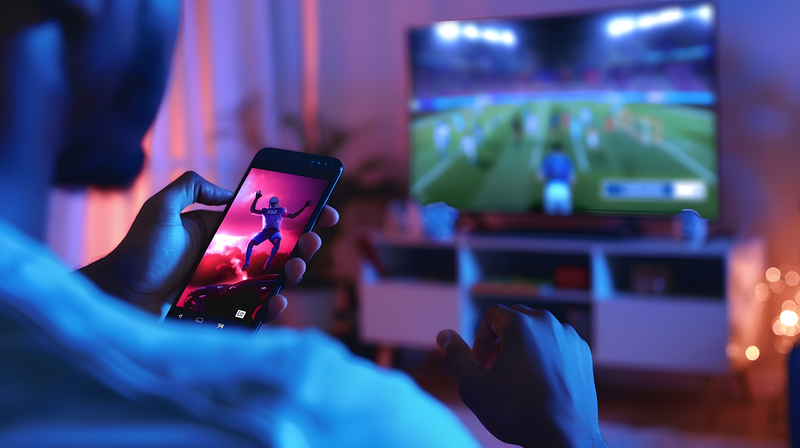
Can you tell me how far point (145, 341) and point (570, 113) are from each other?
2.41 meters

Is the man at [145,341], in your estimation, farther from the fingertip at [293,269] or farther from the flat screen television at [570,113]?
the flat screen television at [570,113]

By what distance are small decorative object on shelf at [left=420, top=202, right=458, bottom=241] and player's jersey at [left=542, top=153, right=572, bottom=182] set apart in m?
0.42

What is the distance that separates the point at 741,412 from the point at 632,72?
1251 mm

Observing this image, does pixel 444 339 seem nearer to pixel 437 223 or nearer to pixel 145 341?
pixel 145 341

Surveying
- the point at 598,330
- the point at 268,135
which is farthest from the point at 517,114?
the point at 268,135

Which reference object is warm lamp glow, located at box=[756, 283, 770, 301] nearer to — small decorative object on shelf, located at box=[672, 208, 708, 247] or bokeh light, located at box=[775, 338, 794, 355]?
bokeh light, located at box=[775, 338, 794, 355]

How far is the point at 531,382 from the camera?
0.32 meters

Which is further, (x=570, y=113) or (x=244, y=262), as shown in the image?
(x=570, y=113)

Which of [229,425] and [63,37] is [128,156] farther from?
[229,425]

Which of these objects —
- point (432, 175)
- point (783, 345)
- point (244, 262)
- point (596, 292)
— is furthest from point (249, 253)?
point (783, 345)

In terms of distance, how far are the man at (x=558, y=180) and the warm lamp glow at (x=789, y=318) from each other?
2.65 ft

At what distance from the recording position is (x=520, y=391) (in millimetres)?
318

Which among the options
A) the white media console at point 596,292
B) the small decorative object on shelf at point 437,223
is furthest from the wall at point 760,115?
the small decorative object on shelf at point 437,223

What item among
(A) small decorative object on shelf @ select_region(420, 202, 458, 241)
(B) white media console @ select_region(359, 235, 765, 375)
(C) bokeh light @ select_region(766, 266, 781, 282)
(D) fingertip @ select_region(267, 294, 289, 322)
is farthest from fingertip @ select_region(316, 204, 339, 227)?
(C) bokeh light @ select_region(766, 266, 781, 282)
